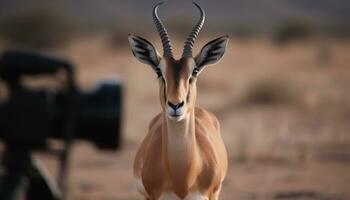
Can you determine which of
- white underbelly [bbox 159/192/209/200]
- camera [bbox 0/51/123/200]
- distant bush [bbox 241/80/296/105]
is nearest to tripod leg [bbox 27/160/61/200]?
camera [bbox 0/51/123/200]

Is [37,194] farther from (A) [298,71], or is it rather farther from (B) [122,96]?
(A) [298,71]

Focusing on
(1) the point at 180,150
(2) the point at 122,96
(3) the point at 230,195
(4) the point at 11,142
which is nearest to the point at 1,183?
(4) the point at 11,142

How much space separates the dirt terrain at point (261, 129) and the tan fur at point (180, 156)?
3.98 meters

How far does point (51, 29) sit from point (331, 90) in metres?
19.9

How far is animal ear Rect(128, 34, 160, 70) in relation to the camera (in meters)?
8.05

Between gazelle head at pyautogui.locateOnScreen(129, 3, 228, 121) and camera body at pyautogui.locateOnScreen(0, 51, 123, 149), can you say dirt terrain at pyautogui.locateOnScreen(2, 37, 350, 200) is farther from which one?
gazelle head at pyautogui.locateOnScreen(129, 3, 228, 121)

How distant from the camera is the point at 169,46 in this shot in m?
8.05

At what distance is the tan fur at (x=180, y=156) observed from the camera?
7.67 m

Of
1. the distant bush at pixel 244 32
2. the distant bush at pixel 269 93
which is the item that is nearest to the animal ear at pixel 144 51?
the distant bush at pixel 269 93

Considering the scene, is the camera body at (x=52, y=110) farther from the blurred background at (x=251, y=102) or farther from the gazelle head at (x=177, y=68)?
the blurred background at (x=251, y=102)

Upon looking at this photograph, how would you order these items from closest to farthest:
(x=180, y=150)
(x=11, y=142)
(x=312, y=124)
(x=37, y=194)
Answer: (x=180, y=150)
(x=11, y=142)
(x=37, y=194)
(x=312, y=124)

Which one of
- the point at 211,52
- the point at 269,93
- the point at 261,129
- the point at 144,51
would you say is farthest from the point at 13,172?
the point at 269,93

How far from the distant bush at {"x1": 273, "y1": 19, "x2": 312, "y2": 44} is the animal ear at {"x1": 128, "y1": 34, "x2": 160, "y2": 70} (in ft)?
117

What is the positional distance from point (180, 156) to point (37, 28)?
34430mm
